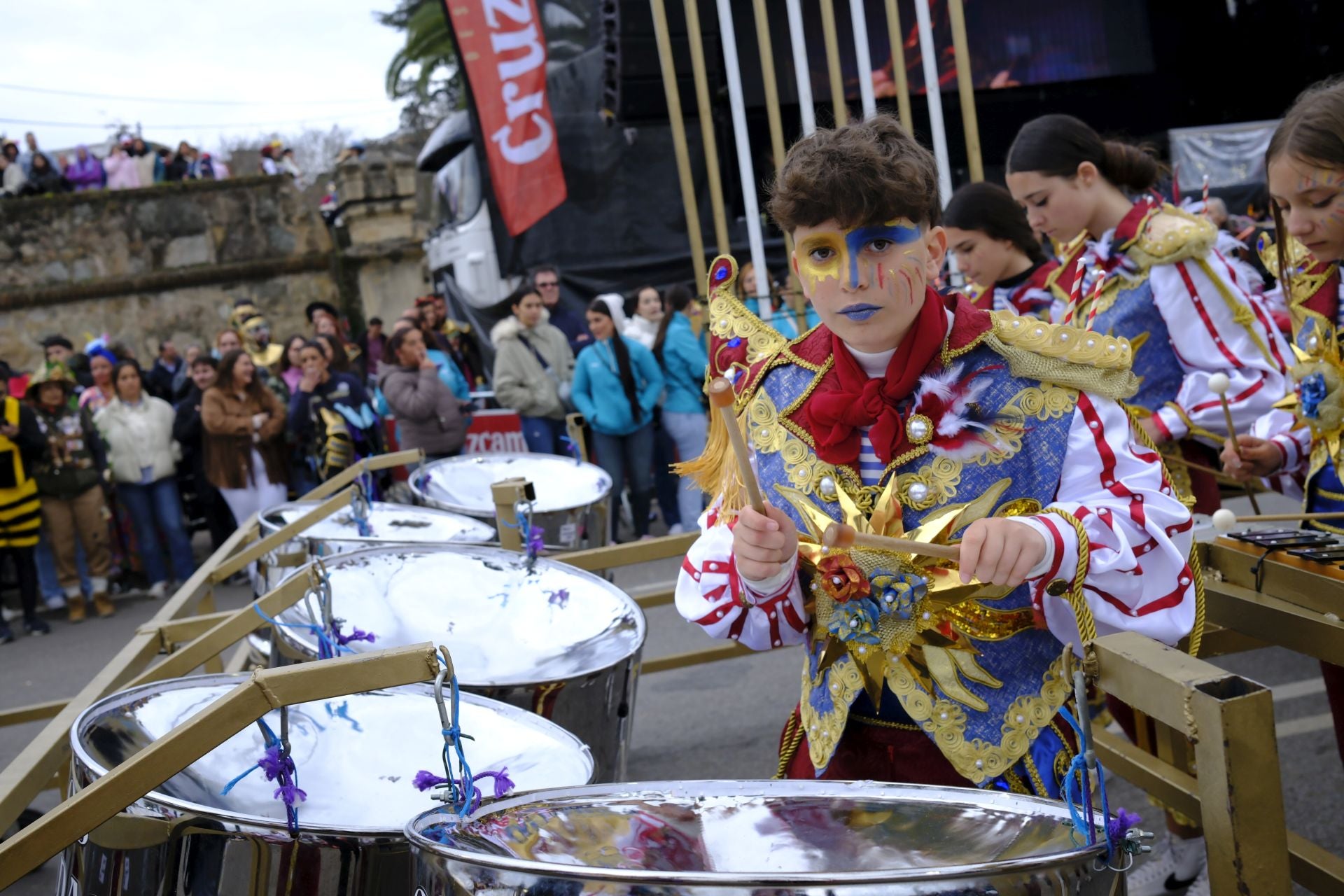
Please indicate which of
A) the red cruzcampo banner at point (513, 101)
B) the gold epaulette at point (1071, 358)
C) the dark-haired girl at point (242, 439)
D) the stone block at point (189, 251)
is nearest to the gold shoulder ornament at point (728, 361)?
the gold epaulette at point (1071, 358)

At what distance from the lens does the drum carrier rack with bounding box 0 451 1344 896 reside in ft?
3.43

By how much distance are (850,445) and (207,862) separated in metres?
0.88

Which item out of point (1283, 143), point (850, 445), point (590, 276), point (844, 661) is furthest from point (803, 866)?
point (590, 276)

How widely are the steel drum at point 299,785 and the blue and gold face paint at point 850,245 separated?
2.35ft

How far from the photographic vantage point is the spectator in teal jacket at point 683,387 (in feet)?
20.2

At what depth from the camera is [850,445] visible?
1479mm

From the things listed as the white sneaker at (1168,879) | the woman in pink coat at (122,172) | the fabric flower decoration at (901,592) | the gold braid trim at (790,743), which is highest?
the woman in pink coat at (122,172)

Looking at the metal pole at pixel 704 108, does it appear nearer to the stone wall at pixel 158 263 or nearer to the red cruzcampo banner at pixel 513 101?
the red cruzcampo banner at pixel 513 101

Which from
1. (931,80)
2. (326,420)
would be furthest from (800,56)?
(326,420)

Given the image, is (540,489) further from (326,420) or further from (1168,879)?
(326,420)

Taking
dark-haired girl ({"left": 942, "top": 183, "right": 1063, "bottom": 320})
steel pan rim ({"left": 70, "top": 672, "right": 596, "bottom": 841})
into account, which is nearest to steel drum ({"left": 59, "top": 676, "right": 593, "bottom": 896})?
steel pan rim ({"left": 70, "top": 672, "right": 596, "bottom": 841})

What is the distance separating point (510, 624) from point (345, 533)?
1.12 m

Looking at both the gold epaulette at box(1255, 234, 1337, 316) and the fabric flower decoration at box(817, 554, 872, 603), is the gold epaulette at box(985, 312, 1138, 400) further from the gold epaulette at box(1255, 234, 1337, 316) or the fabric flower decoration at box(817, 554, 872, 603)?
the gold epaulette at box(1255, 234, 1337, 316)

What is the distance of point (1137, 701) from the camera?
1108 mm
